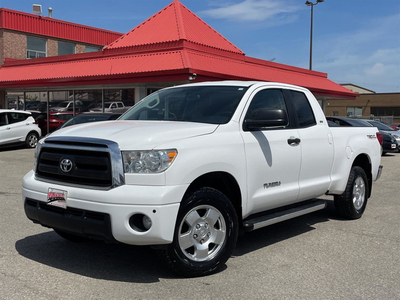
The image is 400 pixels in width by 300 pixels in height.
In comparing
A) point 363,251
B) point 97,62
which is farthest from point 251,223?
point 97,62

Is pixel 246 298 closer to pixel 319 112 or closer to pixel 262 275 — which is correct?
pixel 262 275

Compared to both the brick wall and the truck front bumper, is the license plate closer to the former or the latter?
the truck front bumper

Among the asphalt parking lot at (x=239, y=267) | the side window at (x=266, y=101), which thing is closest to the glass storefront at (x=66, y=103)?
the asphalt parking lot at (x=239, y=267)

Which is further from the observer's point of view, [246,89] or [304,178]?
[304,178]

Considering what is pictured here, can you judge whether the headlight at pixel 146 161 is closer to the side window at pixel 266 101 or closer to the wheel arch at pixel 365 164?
the side window at pixel 266 101

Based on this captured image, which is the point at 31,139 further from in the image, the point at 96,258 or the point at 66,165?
the point at 66,165

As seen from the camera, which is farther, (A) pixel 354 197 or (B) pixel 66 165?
(A) pixel 354 197

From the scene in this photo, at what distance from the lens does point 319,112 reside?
6.44 m

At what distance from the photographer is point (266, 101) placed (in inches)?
223

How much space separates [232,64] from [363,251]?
15.1 meters

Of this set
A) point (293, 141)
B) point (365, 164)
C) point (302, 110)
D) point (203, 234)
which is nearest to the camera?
point (203, 234)

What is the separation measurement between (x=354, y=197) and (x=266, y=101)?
2.51 metres

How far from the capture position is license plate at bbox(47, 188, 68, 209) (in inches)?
172

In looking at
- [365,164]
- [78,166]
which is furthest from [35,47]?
[78,166]
